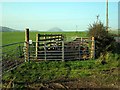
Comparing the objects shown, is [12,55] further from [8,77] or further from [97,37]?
[97,37]

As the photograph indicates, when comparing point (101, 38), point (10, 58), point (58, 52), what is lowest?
point (10, 58)

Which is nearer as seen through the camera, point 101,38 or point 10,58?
point 10,58

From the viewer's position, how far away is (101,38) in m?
17.8

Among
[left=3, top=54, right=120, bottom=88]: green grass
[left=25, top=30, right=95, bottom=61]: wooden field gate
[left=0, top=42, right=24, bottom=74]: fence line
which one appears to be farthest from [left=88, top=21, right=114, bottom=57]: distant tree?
[left=0, top=42, right=24, bottom=74]: fence line

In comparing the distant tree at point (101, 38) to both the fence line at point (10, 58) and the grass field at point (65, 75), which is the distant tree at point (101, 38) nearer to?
the grass field at point (65, 75)

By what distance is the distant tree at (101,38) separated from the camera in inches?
669

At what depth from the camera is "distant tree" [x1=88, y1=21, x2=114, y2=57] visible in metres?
17.0

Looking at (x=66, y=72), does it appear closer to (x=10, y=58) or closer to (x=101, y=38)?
(x=10, y=58)

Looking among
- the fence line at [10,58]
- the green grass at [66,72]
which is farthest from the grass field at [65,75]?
the fence line at [10,58]

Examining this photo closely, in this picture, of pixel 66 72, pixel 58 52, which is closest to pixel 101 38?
pixel 58 52

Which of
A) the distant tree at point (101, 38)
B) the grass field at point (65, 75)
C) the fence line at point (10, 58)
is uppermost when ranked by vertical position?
the distant tree at point (101, 38)

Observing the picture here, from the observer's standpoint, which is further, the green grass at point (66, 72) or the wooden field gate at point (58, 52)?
the wooden field gate at point (58, 52)

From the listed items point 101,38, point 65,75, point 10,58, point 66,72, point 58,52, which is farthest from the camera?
point 101,38

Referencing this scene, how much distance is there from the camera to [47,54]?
15531 mm
